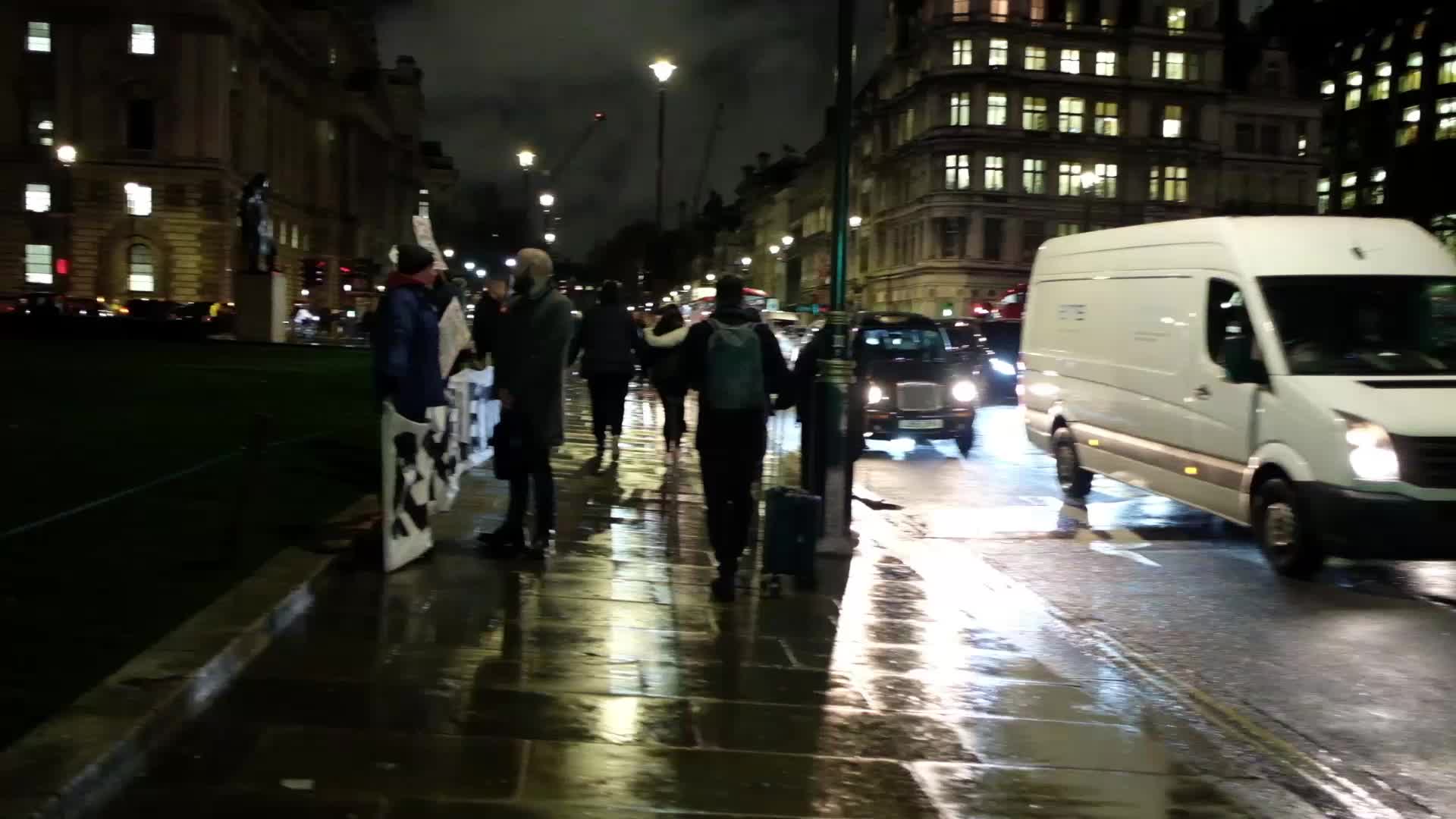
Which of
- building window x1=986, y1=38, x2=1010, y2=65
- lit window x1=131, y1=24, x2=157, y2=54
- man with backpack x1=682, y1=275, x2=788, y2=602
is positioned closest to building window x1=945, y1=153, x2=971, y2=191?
building window x1=986, y1=38, x2=1010, y2=65

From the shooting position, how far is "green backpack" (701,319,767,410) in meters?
8.47

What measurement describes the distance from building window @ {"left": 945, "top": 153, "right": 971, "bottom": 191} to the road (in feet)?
217

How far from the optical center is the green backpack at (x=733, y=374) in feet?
27.8

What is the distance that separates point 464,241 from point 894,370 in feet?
227

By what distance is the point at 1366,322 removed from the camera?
10.9 metres

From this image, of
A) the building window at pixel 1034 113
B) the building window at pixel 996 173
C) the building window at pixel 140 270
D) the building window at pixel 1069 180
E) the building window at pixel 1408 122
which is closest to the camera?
the building window at pixel 140 270

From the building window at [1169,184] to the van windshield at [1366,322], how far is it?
243ft

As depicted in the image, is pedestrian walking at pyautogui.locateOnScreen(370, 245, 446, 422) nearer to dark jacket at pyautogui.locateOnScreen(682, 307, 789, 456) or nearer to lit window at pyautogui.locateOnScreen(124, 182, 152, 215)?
dark jacket at pyautogui.locateOnScreen(682, 307, 789, 456)

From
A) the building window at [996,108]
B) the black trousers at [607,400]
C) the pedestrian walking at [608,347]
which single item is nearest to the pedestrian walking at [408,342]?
the pedestrian walking at [608,347]

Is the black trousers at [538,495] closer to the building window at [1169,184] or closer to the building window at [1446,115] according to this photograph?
the building window at [1169,184]

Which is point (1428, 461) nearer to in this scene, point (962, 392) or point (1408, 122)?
point (962, 392)

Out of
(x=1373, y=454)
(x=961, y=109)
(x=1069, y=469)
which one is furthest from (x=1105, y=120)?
(x=1373, y=454)

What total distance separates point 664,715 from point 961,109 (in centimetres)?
7658

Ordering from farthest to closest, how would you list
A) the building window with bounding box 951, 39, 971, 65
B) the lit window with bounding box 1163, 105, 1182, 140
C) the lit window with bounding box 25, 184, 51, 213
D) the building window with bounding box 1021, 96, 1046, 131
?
the lit window with bounding box 1163, 105, 1182, 140 < the building window with bounding box 1021, 96, 1046, 131 < the building window with bounding box 951, 39, 971, 65 < the lit window with bounding box 25, 184, 51, 213
